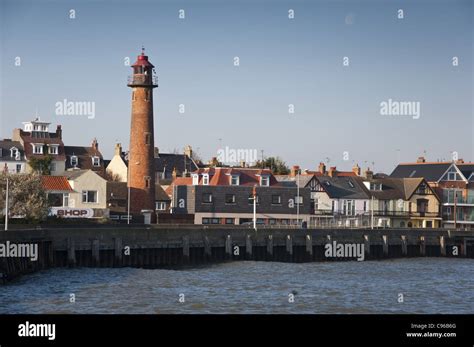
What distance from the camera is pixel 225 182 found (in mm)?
103875

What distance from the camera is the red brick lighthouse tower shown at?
297ft

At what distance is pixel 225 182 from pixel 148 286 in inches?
1984

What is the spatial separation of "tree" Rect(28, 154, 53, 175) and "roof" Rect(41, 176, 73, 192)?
2284 centimetres

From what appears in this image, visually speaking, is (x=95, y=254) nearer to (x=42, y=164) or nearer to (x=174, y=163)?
(x=42, y=164)

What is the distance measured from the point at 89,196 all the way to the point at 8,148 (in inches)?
1274

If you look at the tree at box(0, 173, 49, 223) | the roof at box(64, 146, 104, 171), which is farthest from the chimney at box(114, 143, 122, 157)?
the tree at box(0, 173, 49, 223)

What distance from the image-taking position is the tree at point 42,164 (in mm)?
120562

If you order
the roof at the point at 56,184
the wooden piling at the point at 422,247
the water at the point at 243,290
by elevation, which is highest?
the roof at the point at 56,184

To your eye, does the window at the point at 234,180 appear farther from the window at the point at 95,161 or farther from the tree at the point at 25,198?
the window at the point at 95,161

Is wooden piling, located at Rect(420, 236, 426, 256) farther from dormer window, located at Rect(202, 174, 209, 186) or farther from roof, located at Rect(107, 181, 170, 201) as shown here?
roof, located at Rect(107, 181, 170, 201)

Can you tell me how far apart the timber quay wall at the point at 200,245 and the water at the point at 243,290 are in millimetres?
2187

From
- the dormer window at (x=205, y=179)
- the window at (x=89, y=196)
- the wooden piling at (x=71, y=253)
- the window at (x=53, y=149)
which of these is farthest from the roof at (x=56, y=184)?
the window at (x=53, y=149)

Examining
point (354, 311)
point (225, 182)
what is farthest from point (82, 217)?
point (354, 311)
